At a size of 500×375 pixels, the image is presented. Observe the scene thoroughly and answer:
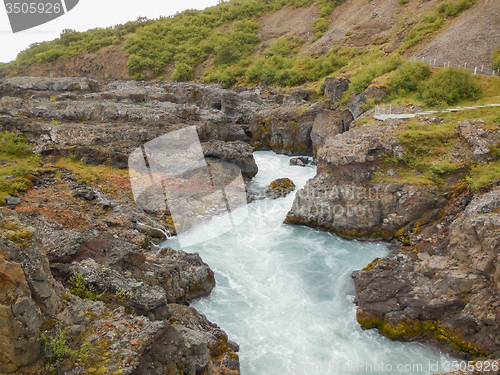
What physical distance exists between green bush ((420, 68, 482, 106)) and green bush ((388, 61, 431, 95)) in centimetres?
167

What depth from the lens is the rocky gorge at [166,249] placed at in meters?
5.80

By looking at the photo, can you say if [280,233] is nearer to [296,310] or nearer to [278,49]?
[296,310]

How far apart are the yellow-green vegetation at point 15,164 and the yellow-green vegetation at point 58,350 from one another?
948 centimetres

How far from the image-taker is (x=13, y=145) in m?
18.2

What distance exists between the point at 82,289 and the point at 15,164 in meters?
12.7

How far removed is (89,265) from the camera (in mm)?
8383

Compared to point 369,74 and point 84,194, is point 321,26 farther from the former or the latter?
point 84,194

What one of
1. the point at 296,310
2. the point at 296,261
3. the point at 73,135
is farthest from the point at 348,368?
the point at 73,135

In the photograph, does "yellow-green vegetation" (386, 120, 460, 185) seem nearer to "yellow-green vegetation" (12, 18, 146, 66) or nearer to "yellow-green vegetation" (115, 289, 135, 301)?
"yellow-green vegetation" (115, 289, 135, 301)

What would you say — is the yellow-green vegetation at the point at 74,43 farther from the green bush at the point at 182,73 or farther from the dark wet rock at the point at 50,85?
the dark wet rock at the point at 50,85

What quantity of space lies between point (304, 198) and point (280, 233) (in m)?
2.17

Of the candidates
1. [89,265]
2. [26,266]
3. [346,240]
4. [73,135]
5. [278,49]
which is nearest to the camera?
[26,266]

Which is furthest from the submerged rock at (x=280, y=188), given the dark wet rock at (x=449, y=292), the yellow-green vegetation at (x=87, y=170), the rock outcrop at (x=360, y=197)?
the yellow-green vegetation at (x=87, y=170)

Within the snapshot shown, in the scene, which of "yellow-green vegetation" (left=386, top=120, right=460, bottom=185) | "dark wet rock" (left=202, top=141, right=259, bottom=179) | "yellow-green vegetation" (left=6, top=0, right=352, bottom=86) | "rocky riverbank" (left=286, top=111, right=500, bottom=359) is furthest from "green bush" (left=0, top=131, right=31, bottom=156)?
"yellow-green vegetation" (left=6, top=0, right=352, bottom=86)
